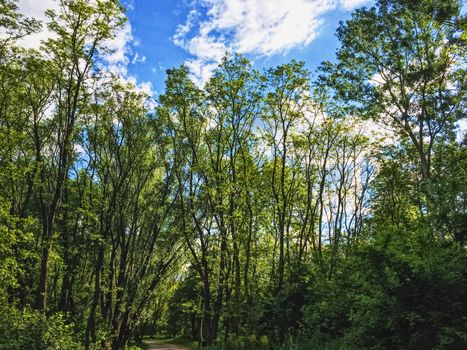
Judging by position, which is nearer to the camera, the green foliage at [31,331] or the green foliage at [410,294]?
the green foliage at [410,294]

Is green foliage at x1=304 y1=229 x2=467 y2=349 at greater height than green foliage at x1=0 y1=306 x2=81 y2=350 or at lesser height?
greater

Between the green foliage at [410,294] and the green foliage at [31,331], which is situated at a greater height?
the green foliage at [410,294]

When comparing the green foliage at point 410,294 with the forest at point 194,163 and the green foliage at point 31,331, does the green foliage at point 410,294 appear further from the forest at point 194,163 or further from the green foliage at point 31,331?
the green foliage at point 31,331

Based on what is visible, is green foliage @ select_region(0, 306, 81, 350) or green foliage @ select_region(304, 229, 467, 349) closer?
green foliage @ select_region(304, 229, 467, 349)

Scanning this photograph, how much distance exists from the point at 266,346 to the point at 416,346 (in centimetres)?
801

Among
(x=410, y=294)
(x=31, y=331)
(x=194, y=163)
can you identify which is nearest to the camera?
(x=410, y=294)

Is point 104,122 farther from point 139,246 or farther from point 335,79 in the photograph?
point 335,79

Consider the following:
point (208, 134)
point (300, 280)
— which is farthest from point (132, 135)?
point (300, 280)

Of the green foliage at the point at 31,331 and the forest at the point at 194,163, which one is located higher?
the forest at the point at 194,163

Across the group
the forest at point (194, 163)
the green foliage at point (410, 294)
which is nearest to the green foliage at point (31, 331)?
the forest at point (194, 163)

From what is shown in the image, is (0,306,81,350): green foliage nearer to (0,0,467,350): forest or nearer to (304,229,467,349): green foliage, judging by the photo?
(0,0,467,350): forest

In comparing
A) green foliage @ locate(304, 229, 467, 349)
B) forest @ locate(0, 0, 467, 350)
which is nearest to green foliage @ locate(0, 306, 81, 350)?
forest @ locate(0, 0, 467, 350)

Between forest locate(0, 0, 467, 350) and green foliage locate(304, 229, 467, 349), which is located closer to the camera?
green foliage locate(304, 229, 467, 349)

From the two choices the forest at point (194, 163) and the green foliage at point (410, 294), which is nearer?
the green foliage at point (410, 294)
